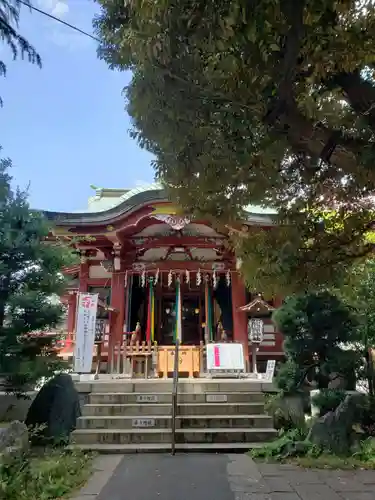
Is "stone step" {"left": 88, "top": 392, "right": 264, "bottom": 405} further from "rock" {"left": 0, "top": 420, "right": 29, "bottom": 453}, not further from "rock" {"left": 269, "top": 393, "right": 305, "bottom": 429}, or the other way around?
"rock" {"left": 0, "top": 420, "right": 29, "bottom": 453}

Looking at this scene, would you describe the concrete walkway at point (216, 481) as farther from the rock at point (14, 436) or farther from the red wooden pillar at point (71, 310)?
the red wooden pillar at point (71, 310)

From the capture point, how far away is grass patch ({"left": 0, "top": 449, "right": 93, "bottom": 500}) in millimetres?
3537

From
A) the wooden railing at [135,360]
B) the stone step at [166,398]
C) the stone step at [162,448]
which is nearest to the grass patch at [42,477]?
the stone step at [162,448]

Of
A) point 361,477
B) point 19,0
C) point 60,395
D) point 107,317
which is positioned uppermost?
point 19,0

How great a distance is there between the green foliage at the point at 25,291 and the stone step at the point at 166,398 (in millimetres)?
1551

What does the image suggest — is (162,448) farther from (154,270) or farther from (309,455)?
(154,270)

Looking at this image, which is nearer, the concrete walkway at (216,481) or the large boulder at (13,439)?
the concrete walkway at (216,481)

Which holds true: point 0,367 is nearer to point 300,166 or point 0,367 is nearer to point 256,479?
point 256,479

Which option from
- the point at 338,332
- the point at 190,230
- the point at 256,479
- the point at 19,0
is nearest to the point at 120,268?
the point at 190,230

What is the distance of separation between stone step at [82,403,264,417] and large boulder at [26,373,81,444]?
0.32m

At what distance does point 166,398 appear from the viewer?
6.79 m

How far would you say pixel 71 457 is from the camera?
16.4ft

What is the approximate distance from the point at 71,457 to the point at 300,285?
12.1ft

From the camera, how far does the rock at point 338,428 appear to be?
5.12 meters
